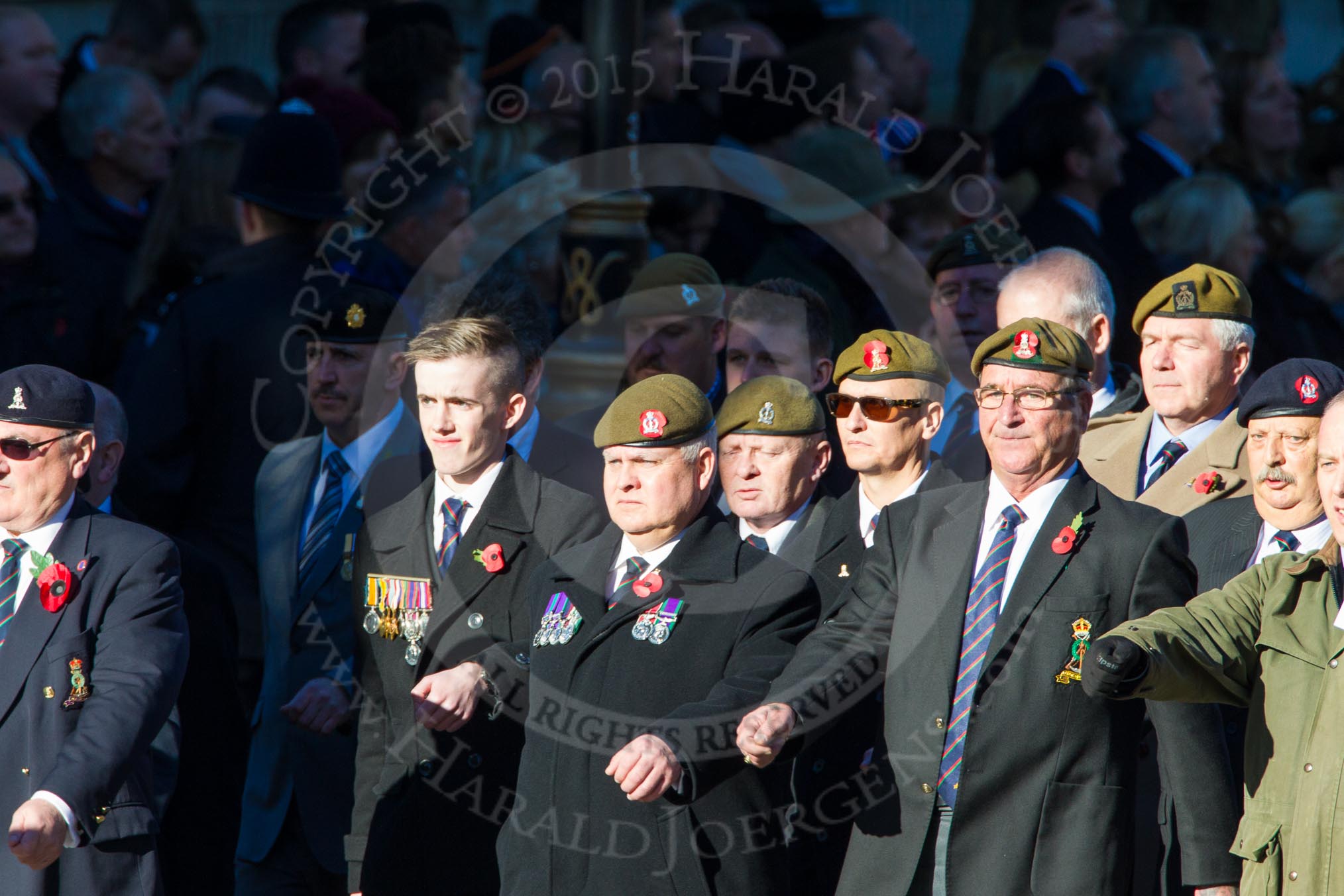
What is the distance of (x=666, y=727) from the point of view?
15.3 ft

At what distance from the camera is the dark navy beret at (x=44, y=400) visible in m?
5.04

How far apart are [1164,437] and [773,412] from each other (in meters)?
1.32

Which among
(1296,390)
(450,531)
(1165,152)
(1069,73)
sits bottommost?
(450,531)

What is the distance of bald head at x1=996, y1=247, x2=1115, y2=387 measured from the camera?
20.6 feet

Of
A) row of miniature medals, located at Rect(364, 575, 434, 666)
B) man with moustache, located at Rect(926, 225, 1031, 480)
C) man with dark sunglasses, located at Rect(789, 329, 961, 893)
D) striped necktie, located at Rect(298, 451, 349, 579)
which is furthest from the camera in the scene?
man with moustache, located at Rect(926, 225, 1031, 480)

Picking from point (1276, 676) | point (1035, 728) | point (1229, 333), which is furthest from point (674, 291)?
point (1276, 676)

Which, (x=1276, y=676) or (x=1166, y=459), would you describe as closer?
(x=1276, y=676)

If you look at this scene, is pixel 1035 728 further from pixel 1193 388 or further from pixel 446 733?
pixel 446 733

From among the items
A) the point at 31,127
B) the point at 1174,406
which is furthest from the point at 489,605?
the point at 31,127

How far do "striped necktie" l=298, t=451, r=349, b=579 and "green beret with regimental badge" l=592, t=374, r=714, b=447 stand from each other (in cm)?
155

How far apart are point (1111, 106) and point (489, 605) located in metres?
5.87

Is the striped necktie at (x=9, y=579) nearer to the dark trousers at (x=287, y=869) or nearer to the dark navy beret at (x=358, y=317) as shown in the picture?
the dark trousers at (x=287, y=869)

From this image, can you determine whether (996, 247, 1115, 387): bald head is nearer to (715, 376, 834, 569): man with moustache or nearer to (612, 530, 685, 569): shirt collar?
(715, 376, 834, 569): man with moustache

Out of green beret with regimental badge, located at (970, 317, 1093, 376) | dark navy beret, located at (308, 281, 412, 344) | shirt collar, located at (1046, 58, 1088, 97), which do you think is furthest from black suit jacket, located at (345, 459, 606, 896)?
shirt collar, located at (1046, 58, 1088, 97)
